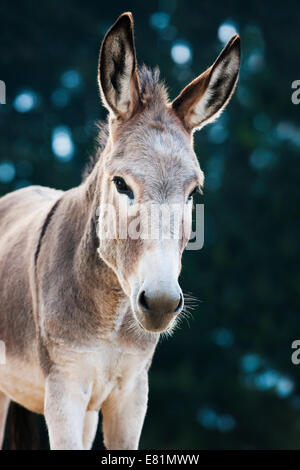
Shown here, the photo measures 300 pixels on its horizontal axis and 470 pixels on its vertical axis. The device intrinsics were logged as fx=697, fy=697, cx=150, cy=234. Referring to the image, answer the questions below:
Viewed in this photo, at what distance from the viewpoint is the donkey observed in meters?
3.11

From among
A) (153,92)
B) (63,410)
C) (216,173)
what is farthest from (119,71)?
(216,173)

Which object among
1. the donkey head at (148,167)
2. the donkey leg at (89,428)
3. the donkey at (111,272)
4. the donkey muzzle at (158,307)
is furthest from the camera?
the donkey leg at (89,428)

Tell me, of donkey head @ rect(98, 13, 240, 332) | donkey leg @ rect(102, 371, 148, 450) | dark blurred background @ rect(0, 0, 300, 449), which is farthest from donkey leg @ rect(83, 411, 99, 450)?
dark blurred background @ rect(0, 0, 300, 449)

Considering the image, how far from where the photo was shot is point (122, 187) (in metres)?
3.23

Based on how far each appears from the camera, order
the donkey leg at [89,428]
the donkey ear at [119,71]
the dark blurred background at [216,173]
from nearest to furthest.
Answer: the donkey ear at [119,71], the donkey leg at [89,428], the dark blurred background at [216,173]

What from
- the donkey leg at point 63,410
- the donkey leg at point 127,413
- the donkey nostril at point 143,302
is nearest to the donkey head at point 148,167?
the donkey nostril at point 143,302

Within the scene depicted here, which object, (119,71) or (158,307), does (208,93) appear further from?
(158,307)

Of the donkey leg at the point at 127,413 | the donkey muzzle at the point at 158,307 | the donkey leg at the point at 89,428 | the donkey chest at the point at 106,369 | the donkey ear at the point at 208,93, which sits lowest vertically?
the donkey leg at the point at 89,428

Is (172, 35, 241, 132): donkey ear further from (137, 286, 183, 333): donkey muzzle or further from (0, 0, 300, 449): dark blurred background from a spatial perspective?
(0, 0, 300, 449): dark blurred background

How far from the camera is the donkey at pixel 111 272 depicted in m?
3.11

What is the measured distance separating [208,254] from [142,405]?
10285 mm

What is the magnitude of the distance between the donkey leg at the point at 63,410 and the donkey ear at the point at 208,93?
147 cm

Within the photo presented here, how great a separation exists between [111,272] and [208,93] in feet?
3.45

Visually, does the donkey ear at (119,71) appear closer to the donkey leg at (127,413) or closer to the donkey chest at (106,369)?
the donkey chest at (106,369)
